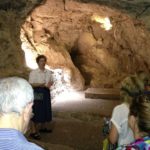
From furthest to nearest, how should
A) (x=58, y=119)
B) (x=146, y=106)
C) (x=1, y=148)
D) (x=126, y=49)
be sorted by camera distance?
1. (x=126, y=49)
2. (x=58, y=119)
3. (x=146, y=106)
4. (x=1, y=148)

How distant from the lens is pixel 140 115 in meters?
2.90

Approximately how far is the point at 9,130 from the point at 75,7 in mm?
9339

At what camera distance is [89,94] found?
11.0 metres

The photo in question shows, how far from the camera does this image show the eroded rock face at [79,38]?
28.2 ft

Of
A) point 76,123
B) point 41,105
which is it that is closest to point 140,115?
point 41,105

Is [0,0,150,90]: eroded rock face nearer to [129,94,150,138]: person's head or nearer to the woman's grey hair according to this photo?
[129,94,150,138]: person's head

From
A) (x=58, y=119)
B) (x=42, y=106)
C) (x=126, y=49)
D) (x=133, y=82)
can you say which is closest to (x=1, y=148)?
(x=133, y=82)

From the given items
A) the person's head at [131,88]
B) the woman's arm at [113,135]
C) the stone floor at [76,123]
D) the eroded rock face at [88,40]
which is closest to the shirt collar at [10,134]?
the person's head at [131,88]

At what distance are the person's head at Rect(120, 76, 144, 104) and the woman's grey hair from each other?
1352 mm

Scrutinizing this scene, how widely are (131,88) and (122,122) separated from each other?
1.38ft

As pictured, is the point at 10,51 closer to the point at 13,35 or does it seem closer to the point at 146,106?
the point at 13,35

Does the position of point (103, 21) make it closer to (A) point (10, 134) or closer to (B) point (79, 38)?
(B) point (79, 38)

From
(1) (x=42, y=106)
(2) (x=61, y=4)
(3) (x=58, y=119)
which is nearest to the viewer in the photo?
(1) (x=42, y=106)

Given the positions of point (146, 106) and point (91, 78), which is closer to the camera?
point (146, 106)
